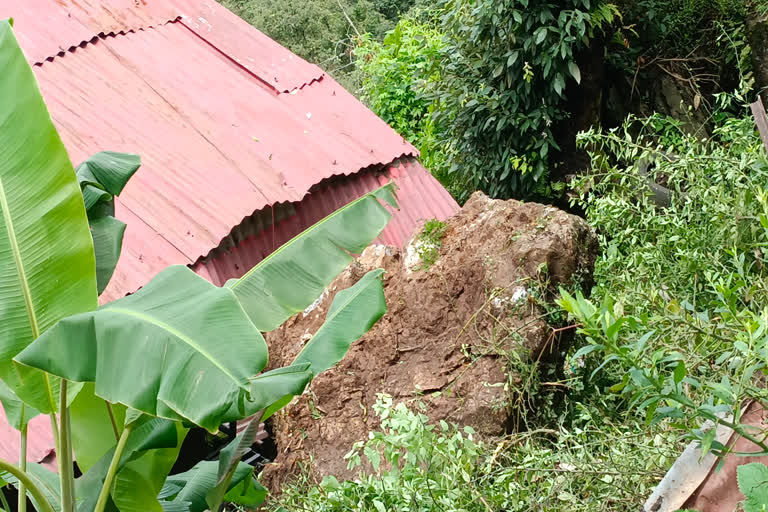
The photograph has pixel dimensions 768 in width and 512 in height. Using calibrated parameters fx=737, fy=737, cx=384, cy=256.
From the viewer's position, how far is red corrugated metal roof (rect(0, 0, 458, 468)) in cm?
524

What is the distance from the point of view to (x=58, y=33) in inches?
244

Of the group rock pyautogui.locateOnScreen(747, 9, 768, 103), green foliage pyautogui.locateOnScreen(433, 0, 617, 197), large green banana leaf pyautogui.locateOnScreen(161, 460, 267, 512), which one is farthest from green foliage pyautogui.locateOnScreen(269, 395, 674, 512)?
rock pyautogui.locateOnScreen(747, 9, 768, 103)

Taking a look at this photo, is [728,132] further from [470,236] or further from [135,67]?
[135,67]

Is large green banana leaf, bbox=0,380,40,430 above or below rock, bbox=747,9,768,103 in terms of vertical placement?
above

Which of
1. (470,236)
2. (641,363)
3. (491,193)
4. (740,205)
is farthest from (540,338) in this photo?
(491,193)

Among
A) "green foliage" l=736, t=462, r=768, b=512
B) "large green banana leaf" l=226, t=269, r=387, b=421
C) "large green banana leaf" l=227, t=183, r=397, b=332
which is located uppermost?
"large green banana leaf" l=227, t=183, r=397, b=332

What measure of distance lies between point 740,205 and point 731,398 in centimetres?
233

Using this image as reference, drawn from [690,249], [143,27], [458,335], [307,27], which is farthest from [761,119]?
[307,27]

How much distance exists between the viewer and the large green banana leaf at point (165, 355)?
2004 mm

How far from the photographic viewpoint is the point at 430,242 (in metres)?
5.11

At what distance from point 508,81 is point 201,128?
3.20 meters

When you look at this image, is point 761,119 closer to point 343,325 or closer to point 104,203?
point 343,325

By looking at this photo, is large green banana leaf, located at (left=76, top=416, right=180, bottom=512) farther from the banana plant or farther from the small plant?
the small plant

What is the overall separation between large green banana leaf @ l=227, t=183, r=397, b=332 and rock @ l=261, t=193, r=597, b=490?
1314 millimetres
